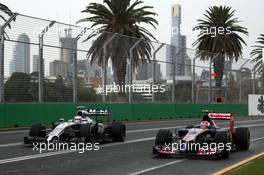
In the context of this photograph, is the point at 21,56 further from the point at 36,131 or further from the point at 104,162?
the point at 104,162

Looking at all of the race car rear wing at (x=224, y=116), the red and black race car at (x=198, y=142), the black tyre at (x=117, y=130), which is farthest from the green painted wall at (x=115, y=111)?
the race car rear wing at (x=224, y=116)

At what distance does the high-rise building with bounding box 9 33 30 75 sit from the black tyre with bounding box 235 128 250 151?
11.4m

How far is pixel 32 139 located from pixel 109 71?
50.5ft

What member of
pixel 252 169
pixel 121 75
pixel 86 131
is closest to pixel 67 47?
pixel 121 75

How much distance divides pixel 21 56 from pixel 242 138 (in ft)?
38.8

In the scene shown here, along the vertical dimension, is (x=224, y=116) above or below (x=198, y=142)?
above

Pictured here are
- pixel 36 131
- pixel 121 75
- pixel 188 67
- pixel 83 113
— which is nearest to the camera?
pixel 36 131

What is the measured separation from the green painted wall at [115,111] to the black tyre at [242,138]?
10.8 metres

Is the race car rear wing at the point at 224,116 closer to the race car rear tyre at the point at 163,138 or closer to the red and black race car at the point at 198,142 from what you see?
the red and black race car at the point at 198,142

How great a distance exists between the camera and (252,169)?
10344 millimetres

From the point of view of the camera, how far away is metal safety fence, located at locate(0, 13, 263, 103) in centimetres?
2272

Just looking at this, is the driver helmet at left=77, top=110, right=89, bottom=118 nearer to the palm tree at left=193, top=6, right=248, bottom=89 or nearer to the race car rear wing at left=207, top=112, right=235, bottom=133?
the race car rear wing at left=207, top=112, right=235, bottom=133

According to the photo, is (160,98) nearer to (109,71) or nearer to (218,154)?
(109,71)

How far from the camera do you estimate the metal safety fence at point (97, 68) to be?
74.5 feet
